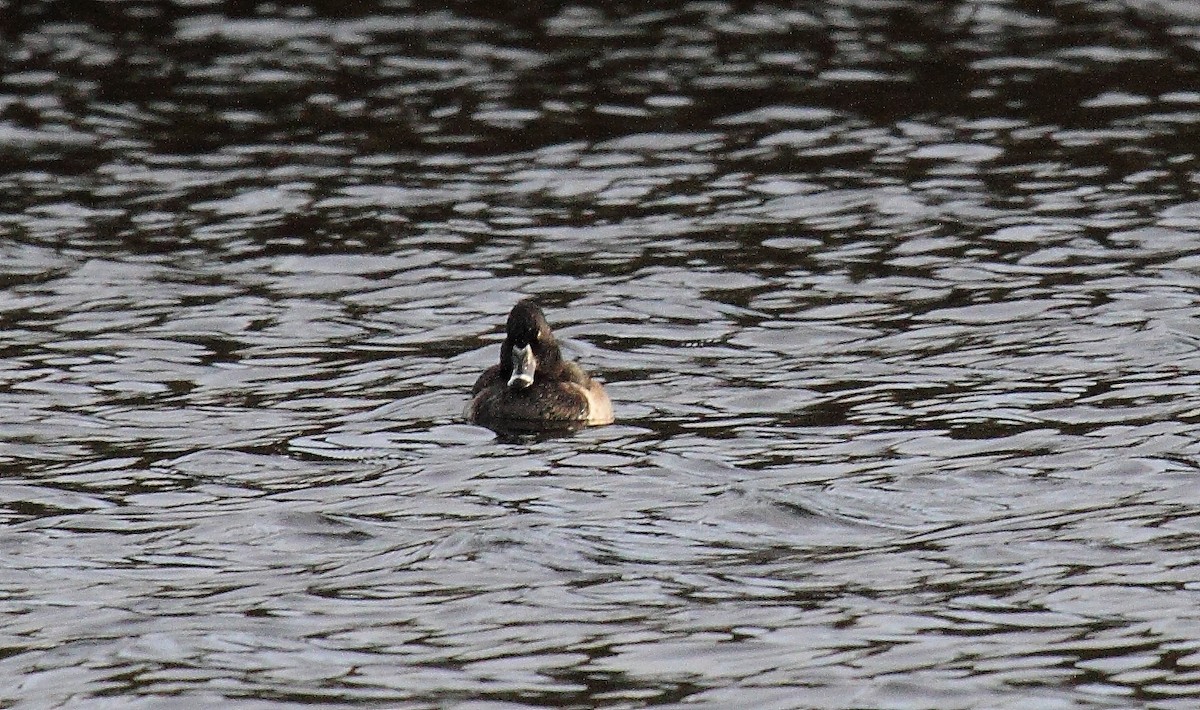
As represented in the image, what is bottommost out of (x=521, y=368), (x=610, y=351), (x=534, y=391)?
(x=610, y=351)

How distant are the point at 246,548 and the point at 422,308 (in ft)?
17.6

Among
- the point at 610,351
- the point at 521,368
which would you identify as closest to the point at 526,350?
the point at 521,368

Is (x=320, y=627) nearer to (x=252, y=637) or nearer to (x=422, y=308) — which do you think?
(x=252, y=637)

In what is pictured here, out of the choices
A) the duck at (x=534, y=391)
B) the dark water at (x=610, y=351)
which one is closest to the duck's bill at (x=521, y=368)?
the duck at (x=534, y=391)

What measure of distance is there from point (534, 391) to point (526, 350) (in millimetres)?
236

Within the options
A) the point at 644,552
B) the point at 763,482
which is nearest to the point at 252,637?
the point at 644,552

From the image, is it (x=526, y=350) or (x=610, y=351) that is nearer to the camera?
(x=526, y=350)

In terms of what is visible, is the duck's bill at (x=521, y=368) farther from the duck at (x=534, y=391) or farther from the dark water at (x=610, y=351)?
the dark water at (x=610, y=351)

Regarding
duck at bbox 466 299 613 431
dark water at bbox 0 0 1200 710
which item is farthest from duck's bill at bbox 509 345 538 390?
dark water at bbox 0 0 1200 710

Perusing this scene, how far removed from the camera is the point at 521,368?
39.6ft

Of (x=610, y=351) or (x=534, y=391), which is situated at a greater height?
(x=534, y=391)

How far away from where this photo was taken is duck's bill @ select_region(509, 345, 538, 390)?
12023mm

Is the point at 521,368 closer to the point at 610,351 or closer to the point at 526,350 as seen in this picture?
the point at 526,350

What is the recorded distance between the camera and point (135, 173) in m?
18.4
